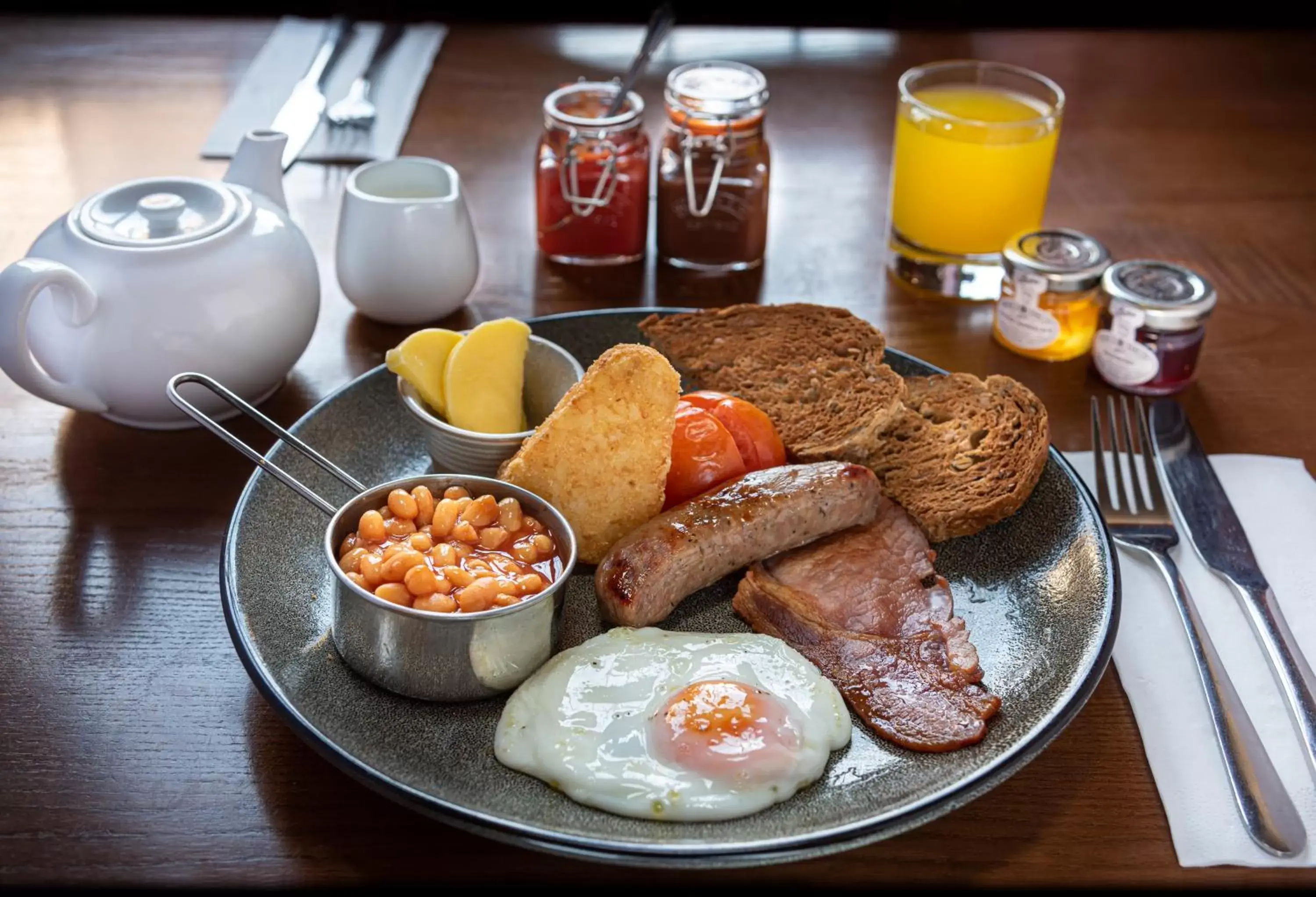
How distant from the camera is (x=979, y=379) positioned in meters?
2.41

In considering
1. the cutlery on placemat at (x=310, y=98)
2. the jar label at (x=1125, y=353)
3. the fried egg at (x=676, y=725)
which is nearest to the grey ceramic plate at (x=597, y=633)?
the fried egg at (x=676, y=725)

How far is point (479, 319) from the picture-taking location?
284 cm

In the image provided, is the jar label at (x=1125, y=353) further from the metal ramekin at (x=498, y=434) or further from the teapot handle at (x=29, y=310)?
the teapot handle at (x=29, y=310)

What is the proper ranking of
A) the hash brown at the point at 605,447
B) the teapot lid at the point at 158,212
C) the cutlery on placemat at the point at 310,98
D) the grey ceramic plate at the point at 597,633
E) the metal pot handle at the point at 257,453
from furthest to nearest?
the cutlery on placemat at the point at 310,98
the teapot lid at the point at 158,212
the hash brown at the point at 605,447
the metal pot handle at the point at 257,453
the grey ceramic plate at the point at 597,633

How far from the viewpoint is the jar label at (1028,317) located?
266 centimetres

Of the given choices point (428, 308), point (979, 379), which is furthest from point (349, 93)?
point (979, 379)

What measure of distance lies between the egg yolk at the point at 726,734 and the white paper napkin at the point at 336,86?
85.0 inches

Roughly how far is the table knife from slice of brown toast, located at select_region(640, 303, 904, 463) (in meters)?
0.55

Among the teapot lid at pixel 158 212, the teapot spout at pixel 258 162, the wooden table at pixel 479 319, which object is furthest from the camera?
the teapot spout at pixel 258 162

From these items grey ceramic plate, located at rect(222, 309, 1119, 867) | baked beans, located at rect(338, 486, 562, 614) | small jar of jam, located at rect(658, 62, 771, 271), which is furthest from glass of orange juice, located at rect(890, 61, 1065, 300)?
baked beans, located at rect(338, 486, 562, 614)

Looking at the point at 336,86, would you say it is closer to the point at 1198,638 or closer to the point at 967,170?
the point at 967,170

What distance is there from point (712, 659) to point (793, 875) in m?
0.31

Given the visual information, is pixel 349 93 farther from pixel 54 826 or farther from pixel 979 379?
pixel 54 826

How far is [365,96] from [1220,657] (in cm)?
273
